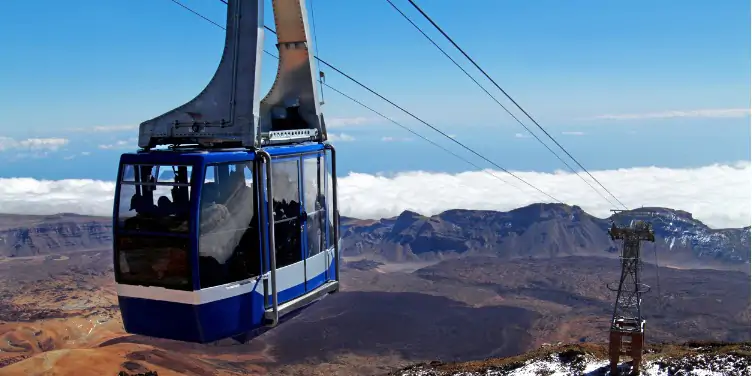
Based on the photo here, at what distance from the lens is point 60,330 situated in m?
116

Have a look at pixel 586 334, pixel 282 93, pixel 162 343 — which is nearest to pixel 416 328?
pixel 586 334

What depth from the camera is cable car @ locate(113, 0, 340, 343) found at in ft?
28.5

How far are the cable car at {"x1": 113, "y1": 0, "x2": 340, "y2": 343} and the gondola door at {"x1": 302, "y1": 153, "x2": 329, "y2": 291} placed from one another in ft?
0.07

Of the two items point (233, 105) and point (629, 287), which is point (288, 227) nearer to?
point (233, 105)

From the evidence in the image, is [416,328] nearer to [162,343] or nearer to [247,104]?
[162,343]

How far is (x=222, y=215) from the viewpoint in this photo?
8.86 metres

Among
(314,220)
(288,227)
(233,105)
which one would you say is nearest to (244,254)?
(288,227)

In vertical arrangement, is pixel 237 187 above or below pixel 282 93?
below

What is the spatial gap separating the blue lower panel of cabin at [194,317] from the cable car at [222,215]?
0.05 feet

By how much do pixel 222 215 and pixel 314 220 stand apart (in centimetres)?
205

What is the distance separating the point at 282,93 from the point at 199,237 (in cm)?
394

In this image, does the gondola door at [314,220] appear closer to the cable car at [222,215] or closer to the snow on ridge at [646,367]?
the cable car at [222,215]

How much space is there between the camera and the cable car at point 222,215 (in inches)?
342

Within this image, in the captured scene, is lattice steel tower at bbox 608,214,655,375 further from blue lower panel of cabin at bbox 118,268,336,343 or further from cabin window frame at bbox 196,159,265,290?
cabin window frame at bbox 196,159,265,290
